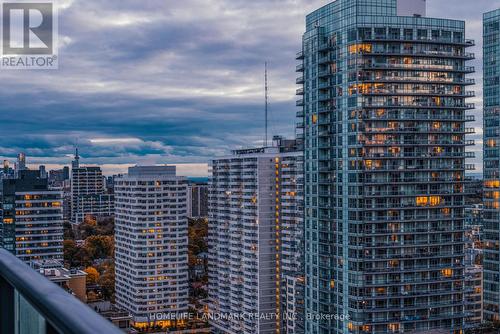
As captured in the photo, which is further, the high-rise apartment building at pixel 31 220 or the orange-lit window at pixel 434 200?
the high-rise apartment building at pixel 31 220

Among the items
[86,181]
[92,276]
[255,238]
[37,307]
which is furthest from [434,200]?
[86,181]

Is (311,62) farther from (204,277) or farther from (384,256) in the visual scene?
(204,277)

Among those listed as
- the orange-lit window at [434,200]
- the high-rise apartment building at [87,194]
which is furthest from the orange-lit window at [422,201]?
the high-rise apartment building at [87,194]

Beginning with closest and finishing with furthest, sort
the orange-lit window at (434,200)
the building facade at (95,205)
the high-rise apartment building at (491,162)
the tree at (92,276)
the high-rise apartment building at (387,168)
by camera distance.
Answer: the high-rise apartment building at (387,168) → the orange-lit window at (434,200) → the high-rise apartment building at (491,162) → the tree at (92,276) → the building facade at (95,205)

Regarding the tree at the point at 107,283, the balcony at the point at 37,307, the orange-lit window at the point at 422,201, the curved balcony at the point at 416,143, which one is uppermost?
the curved balcony at the point at 416,143

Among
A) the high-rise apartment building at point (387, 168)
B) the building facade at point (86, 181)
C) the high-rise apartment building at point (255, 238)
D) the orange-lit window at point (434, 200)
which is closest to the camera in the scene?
the high-rise apartment building at point (387, 168)

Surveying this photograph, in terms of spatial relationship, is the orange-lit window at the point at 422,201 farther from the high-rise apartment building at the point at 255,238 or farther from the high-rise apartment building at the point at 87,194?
the high-rise apartment building at the point at 87,194

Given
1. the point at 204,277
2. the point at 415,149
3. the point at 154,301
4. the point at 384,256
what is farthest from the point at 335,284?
the point at 204,277

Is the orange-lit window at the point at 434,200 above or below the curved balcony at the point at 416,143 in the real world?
below
